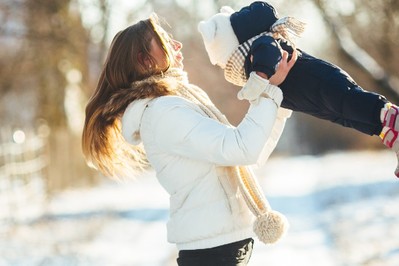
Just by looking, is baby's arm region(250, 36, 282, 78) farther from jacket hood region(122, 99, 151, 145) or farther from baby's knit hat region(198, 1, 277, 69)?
jacket hood region(122, 99, 151, 145)

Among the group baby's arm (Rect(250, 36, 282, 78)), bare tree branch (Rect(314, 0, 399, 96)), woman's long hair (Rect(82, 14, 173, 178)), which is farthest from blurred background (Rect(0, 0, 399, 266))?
baby's arm (Rect(250, 36, 282, 78))

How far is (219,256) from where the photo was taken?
9.73 ft

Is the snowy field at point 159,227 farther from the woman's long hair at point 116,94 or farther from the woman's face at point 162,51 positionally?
the woman's face at point 162,51

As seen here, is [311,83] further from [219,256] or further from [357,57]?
[357,57]

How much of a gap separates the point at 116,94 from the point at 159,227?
804 cm

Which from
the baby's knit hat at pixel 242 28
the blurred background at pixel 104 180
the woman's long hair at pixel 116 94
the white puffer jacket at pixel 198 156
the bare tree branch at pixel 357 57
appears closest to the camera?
the white puffer jacket at pixel 198 156

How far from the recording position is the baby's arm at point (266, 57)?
114 inches

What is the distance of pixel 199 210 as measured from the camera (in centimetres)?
298

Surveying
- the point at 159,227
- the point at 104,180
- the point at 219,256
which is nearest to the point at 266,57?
the point at 219,256

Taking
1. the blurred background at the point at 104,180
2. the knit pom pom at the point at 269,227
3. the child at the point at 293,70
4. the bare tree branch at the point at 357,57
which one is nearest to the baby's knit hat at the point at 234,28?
the child at the point at 293,70

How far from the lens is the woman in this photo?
287 centimetres

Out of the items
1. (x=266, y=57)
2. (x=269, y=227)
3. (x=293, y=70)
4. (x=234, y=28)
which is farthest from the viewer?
(x=234, y=28)

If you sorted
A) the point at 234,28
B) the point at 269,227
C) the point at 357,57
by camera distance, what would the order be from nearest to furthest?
the point at 269,227
the point at 234,28
the point at 357,57

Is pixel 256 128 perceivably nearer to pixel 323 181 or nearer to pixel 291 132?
pixel 323 181
